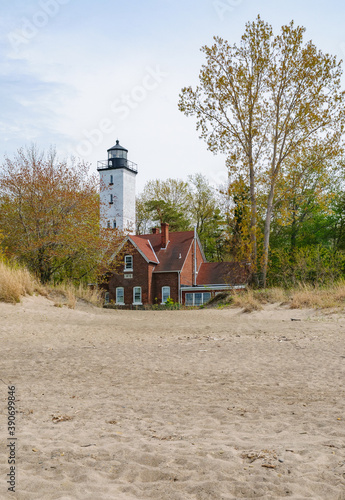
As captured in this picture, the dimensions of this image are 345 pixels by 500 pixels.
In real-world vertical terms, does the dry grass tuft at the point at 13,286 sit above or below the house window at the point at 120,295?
above

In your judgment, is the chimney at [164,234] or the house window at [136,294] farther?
the chimney at [164,234]

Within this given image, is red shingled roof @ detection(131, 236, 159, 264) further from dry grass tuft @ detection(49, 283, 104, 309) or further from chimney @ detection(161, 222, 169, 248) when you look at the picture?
dry grass tuft @ detection(49, 283, 104, 309)

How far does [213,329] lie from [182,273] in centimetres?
2778

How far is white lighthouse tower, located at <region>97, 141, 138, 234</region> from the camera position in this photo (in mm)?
53906

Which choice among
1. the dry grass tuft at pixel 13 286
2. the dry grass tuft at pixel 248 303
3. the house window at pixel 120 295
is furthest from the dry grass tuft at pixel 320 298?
the house window at pixel 120 295

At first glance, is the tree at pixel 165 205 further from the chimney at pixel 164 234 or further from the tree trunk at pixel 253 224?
the tree trunk at pixel 253 224

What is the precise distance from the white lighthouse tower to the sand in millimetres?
42824

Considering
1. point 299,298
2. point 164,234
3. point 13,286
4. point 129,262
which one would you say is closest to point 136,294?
point 129,262

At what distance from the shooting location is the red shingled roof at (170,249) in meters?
41.8

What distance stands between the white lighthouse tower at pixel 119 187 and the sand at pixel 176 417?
42.8m

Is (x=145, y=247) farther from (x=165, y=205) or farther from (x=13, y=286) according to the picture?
(x=13, y=286)

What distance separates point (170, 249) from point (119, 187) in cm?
1446

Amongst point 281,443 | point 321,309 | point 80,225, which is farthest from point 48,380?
point 80,225

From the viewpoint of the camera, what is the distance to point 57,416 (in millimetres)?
5414
